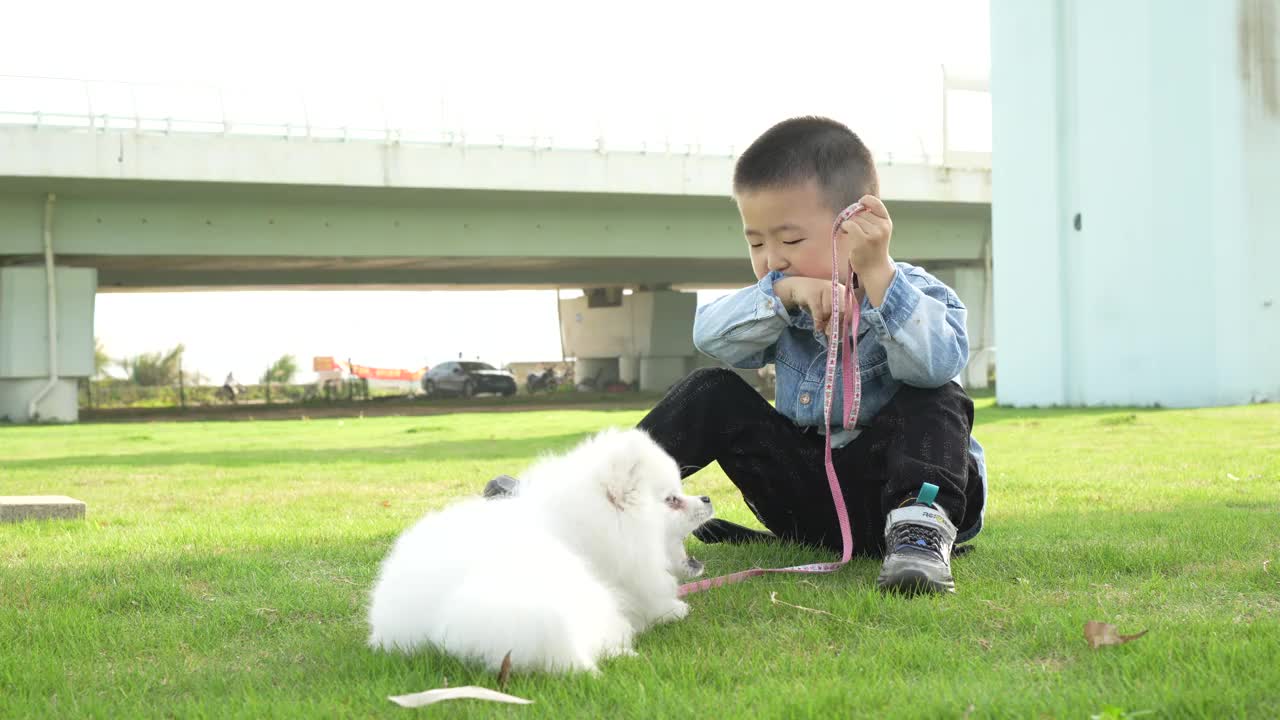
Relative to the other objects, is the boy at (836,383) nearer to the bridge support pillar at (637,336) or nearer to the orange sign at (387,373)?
the bridge support pillar at (637,336)

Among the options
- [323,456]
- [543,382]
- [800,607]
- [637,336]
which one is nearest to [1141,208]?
[323,456]

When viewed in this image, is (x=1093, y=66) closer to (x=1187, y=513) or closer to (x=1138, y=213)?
(x=1138, y=213)

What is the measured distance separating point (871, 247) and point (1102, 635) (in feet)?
4.18

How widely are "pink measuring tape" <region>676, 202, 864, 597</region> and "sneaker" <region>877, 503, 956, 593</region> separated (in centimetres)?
27

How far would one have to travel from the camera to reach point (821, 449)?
12.4 feet

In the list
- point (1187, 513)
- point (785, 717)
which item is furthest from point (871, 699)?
point (1187, 513)

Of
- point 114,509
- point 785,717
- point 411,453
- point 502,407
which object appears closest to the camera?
point 785,717

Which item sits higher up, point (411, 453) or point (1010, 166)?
point (1010, 166)

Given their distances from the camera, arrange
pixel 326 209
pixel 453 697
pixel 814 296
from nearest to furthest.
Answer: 1. pixel 453 697
2. pixel 814 296
3. pixel 326 209

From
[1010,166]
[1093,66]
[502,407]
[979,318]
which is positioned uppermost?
[1093,66]

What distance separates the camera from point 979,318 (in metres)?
30.5

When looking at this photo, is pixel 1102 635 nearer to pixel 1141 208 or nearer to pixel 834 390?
pixel 834 390

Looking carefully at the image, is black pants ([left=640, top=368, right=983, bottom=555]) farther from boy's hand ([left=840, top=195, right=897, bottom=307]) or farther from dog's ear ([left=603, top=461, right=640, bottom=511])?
dog's ear ([left=603, top=461, right=640, bottom=511])

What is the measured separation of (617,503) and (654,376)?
3536 cm
